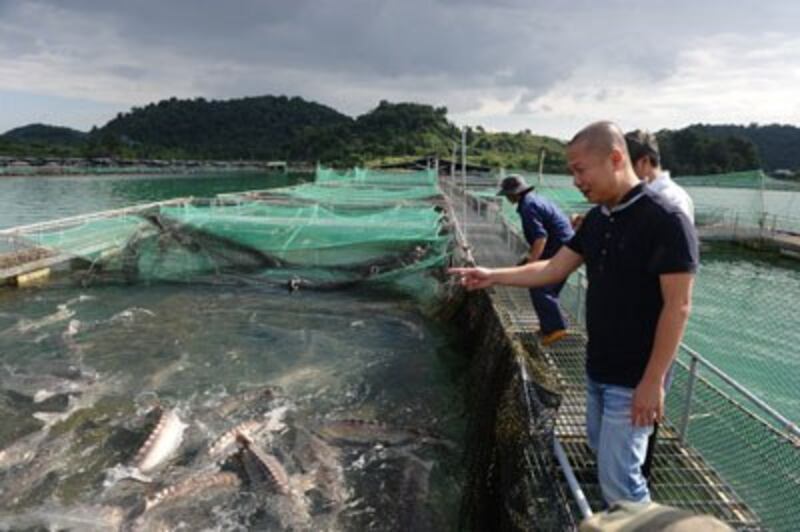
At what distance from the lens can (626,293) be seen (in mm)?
2965

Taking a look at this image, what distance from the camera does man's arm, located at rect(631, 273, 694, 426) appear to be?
2.67 m

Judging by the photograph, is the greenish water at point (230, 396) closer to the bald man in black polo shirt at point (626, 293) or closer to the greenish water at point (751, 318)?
the bald man in black polo shirt at point (626, 293)

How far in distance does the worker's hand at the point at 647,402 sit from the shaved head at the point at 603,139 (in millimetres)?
1184

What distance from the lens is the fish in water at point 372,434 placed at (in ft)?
24.3

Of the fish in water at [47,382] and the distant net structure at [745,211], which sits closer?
the fish in water at [47,382]

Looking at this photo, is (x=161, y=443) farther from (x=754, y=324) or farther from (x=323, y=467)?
(x=754, y=324)

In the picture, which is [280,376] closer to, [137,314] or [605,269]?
[137,314]

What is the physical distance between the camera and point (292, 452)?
7.01 meters

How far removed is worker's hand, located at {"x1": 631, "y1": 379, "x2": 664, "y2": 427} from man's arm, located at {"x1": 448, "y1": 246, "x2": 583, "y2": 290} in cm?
96

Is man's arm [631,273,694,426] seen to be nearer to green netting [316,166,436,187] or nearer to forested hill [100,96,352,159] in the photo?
green netting [316,166,436,187]

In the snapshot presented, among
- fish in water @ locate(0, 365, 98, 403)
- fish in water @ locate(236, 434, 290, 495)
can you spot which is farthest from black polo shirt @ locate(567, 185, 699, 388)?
fish in water @ locate(0, 365, 98, 403)

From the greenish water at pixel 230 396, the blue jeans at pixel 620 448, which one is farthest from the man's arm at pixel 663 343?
the greenish water at pixel 230 396

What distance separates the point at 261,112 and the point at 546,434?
7465 inches

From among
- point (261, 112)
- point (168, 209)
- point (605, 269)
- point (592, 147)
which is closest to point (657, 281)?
point (605, 269)
